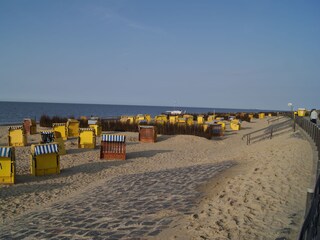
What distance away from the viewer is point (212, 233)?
496cm

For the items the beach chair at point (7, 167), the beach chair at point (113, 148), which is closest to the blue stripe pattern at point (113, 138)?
the beach chair at point (113, 148)

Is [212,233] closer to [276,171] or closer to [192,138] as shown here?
[276,171]

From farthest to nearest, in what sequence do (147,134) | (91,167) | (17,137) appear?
(147,134) < (17,137) < (91,167)

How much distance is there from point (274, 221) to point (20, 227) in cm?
495

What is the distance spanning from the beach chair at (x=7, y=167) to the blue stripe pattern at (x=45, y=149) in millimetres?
1051

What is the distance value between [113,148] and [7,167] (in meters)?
5.42

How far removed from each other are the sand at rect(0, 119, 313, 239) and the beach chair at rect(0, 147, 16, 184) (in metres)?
0.35

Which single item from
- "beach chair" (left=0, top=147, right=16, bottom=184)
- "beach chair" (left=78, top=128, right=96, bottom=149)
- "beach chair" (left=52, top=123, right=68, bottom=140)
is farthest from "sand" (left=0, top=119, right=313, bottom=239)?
"beach chair" (left=52, top=123, right=68, bottom=140)

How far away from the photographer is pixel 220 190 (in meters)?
7.54

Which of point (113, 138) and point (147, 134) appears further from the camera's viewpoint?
point (147, 134)

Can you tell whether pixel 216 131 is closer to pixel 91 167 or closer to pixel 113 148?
pixel 113 148

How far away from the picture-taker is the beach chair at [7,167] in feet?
31.9

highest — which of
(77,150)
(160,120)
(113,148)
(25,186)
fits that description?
(160,120)

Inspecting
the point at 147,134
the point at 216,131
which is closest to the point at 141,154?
the point at 147,134
